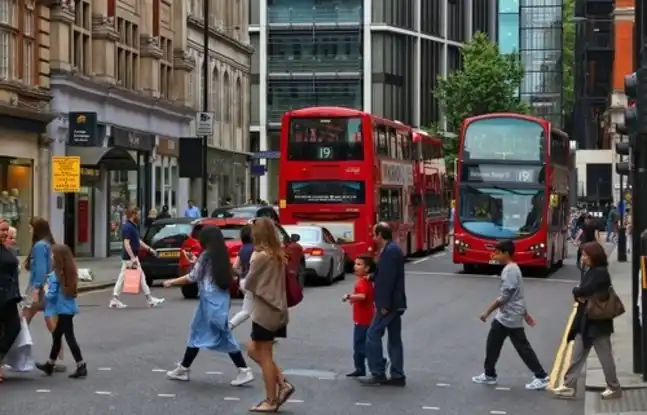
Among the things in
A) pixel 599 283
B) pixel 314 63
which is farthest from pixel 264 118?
A: pixel 599 283

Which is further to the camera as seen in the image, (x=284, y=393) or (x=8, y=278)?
(x=8, y=278)

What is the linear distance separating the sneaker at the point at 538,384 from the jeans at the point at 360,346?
176 cm

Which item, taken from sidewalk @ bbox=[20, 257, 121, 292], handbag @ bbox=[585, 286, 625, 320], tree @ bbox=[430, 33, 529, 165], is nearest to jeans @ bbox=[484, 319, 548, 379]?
handbag @ bbox=[585, 286, 625, 320]

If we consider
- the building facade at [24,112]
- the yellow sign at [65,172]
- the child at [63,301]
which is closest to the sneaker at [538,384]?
the child at [63,301]

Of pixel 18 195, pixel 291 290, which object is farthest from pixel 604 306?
pixel 18 195

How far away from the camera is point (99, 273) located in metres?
32.8

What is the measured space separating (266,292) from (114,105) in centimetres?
3126

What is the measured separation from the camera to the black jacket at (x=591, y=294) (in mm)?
12602

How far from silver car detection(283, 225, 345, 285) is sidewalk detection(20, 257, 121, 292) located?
4212mm

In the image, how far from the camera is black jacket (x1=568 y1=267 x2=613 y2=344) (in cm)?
1260

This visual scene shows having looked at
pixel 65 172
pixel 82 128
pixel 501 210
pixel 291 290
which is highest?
pixel 82 128

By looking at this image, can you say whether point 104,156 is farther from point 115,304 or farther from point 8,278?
point 8,278

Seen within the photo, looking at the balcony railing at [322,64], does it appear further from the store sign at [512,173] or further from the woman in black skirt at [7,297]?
the woman in black skirt at [7,297]

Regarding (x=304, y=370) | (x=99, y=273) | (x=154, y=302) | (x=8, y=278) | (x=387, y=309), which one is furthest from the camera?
(x=99, y=273)
